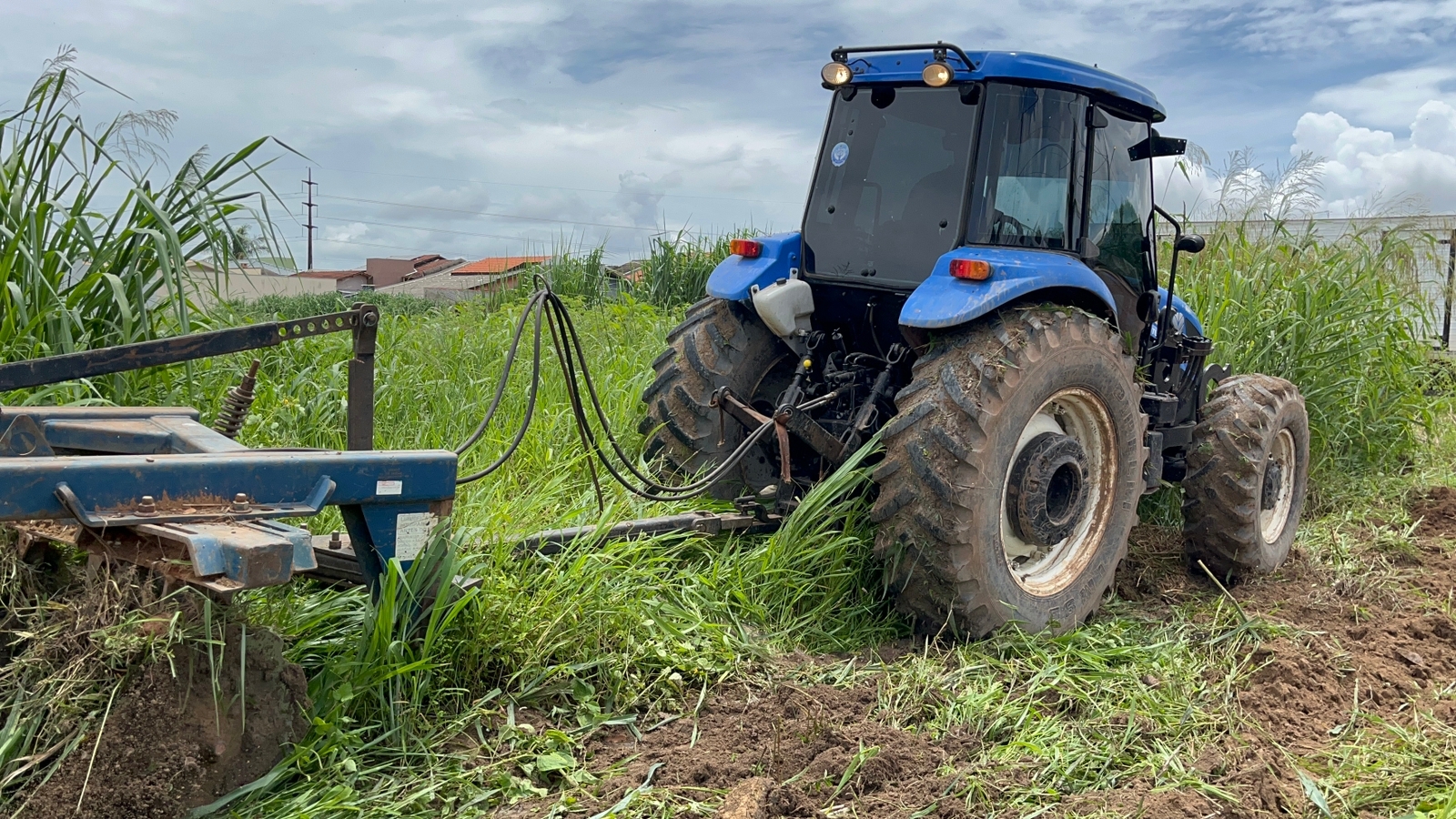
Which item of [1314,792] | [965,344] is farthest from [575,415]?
[1314,792]

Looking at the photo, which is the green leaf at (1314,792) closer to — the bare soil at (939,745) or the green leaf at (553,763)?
the bare soil at (939,745)

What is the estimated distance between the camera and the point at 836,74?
4090 mm

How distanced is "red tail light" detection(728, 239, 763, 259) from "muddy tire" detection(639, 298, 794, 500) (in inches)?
7.7

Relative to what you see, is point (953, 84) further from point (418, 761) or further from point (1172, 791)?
point (418, 761)

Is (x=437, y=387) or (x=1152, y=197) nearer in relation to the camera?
(x=1152, y=197)

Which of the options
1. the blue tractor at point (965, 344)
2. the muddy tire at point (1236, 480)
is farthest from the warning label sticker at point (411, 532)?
the muddy tire at point (1236, 480)

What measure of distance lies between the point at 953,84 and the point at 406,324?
187 inches

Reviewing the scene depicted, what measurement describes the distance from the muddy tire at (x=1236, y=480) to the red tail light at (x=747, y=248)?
2146mm

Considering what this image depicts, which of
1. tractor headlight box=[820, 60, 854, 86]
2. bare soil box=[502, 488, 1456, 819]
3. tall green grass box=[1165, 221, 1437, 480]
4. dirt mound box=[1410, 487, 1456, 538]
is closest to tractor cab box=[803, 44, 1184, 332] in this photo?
tractor headlight box=[820, 60, 854, 86]

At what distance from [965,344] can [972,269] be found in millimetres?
241

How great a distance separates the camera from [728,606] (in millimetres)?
3537

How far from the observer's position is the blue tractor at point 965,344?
3.49 m

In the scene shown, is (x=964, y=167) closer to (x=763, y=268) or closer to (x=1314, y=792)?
(x=763, y=268)

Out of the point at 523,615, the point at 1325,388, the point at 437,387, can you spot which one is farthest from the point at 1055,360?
the point at 1325,388
